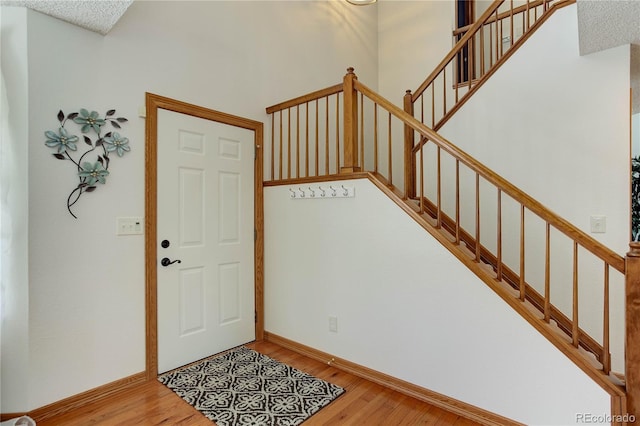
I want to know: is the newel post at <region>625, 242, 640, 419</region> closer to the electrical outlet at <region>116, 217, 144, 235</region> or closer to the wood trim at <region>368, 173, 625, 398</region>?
the wood trim at <region>368, 173, 625, 398</region>

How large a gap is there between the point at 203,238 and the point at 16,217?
119cm

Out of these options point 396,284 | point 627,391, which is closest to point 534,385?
point 627,391

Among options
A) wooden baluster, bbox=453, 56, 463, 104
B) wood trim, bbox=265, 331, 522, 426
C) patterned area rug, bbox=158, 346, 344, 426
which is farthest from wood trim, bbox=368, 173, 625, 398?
wooden baluster, bbox=453, 56, 463, 104

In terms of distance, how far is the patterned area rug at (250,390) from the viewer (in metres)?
2.03

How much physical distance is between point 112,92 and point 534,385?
3163mm

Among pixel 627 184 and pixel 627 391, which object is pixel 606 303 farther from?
pixel 627 184

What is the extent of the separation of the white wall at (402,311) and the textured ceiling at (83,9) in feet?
5.60

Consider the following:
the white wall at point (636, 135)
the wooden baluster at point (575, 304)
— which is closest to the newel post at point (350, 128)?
the wooden baluster at point (575, 304)

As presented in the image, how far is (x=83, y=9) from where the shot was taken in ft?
6.64

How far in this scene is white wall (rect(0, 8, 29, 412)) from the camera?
194 cm

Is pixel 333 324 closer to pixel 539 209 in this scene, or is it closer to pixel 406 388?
pixel 406 388

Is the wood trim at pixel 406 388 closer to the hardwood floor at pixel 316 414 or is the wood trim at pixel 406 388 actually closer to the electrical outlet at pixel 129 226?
the hardwood floor at pixel 316 414

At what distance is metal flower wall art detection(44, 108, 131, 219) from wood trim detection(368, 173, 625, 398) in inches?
74.0

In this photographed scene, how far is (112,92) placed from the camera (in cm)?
233
